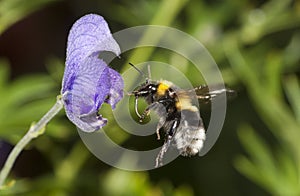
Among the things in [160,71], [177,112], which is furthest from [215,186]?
[177,112]

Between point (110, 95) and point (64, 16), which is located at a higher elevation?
point (64, 16)

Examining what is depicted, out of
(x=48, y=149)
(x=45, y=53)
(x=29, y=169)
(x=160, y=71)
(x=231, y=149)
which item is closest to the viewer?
(x=160, y=71)

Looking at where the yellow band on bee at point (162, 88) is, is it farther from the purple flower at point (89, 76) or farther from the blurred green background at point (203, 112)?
the blurred green background at point (203, 112)

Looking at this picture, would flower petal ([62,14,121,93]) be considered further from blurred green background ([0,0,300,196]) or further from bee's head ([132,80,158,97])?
blurred green background ([0,0,300,196])

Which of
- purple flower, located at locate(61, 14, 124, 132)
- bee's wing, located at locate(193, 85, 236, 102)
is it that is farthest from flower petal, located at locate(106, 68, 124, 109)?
bee's wing, located at locate(193, 85, 236, 102)

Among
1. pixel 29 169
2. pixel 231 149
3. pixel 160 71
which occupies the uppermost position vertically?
pixel 160 71

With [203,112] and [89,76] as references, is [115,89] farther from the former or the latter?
[203,112]

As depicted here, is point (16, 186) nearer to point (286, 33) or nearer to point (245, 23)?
point (245, 23)
